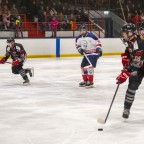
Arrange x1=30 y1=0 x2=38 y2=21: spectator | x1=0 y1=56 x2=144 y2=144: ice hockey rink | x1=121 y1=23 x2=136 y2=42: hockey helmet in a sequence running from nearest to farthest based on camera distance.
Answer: x1=0 y1=56 x2=144 y2=144: ice hockey rink < x1=121 y1=23 x2=136 y2=42: hockey helmet < x1=30 y1=0 x2=38 y2=21: spectator

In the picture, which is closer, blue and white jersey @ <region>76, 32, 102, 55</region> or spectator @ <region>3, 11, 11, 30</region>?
blue and white jersey @ <region>76, 32, 102, 55</region>

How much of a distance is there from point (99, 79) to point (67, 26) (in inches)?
346

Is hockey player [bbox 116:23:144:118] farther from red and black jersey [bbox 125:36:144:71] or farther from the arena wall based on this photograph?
the arena wall

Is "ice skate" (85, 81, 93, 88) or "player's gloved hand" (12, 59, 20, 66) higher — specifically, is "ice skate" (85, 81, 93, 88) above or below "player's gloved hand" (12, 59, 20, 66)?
below

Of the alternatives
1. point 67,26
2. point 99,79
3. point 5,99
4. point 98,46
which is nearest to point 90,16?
point 67,26

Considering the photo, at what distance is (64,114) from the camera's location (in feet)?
18.5

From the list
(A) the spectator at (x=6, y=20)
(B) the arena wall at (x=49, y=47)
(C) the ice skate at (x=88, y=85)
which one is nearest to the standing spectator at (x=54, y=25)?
(B) the arena wall at (x=49, y=47)

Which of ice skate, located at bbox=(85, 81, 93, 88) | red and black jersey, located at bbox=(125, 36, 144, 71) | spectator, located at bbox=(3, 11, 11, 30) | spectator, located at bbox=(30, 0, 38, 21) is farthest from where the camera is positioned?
spectator, located at bbox=(30, 0, 38, 21)

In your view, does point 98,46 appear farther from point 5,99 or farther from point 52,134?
point 52,134

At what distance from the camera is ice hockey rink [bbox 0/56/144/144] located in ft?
14.3

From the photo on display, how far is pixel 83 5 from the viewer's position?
21.6 metres

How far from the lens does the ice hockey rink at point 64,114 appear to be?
14.3 ft

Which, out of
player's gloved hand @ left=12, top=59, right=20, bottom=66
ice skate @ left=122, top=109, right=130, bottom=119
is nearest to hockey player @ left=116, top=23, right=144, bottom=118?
ice skate @ left=122, top=109, right=130, bottom=119

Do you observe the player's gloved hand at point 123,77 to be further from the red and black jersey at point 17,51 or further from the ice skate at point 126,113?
the red and black jersey at point 17,51
